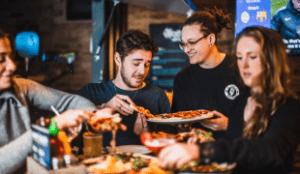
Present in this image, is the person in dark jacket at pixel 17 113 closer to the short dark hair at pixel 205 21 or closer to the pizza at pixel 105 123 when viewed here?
the pizza at pixel 105 123

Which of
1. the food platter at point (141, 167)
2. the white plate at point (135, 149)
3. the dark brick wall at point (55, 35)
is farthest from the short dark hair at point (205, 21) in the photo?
the dark brick wall at point (55, 35)

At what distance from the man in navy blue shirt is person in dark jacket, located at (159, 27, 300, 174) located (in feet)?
3.15

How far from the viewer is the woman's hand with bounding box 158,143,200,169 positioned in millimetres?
954

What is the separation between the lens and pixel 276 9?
11.1 ft

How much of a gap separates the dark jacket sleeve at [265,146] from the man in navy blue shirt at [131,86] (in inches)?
45.3

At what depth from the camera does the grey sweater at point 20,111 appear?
1188 mm

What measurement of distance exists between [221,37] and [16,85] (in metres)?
3.32

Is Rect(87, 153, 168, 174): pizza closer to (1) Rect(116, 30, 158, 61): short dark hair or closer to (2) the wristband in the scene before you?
(2) the wristband

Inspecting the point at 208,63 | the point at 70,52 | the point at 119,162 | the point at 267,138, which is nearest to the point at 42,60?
the point at 70,52

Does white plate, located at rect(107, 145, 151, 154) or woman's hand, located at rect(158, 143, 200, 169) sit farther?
white plate, located at rect(107, 145, 151, 154)

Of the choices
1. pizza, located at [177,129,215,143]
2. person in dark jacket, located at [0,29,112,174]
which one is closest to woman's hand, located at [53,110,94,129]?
person in dark jacket, located at [0,29,112,174]

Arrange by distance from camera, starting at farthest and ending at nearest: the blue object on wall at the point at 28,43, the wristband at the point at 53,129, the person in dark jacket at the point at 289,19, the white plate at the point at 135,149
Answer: the blue object on wall at the point at 28,43 < the person in dark jacket at the point at 289,19 < the white plate at the point at 135,149 < the wristband at the point at 53,129

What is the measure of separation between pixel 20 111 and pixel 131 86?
102 cm

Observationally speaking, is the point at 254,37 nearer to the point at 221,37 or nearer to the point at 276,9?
the point at 276,9
